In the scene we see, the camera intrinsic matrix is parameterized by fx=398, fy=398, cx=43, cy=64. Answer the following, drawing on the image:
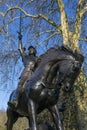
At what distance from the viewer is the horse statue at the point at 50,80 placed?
614 cm

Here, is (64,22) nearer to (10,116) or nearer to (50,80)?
(10,116)

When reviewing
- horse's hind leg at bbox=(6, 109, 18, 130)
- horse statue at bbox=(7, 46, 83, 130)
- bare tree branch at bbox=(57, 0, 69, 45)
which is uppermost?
bare tree branch at bbox=(57, 0, 69, 45)

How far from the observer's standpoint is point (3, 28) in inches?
622

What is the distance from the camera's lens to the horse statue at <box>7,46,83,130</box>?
6.14 m

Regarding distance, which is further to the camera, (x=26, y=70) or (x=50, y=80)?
(x=26, y=70)

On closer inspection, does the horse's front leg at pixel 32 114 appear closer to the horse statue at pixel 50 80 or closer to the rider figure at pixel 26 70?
the horse statue at pixel 50 80

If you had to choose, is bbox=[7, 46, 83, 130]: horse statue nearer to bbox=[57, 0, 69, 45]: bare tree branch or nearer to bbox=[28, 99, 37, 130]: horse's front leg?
bbox=[28, 99, 37, 130]: horse's front leg

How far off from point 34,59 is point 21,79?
53cm

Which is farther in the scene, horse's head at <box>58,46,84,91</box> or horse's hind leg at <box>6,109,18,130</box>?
horse's hind leg at <box>6,109,18,130</box>

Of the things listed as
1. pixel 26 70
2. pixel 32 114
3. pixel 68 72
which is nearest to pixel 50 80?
pixel 68 72

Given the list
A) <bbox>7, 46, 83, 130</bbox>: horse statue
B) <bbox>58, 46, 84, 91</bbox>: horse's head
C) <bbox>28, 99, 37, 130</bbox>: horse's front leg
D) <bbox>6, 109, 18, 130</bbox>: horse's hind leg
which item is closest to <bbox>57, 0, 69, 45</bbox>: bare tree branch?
<bbox>6, 109, 18, 130</bbox>: horse's hind leg

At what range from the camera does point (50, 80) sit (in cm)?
644

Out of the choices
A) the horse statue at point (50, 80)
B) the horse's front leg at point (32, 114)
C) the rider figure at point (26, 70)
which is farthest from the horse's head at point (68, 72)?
the rider figure at point (26, 70)

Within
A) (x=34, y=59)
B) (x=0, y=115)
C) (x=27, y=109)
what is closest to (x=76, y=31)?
(x=34, y=59)
